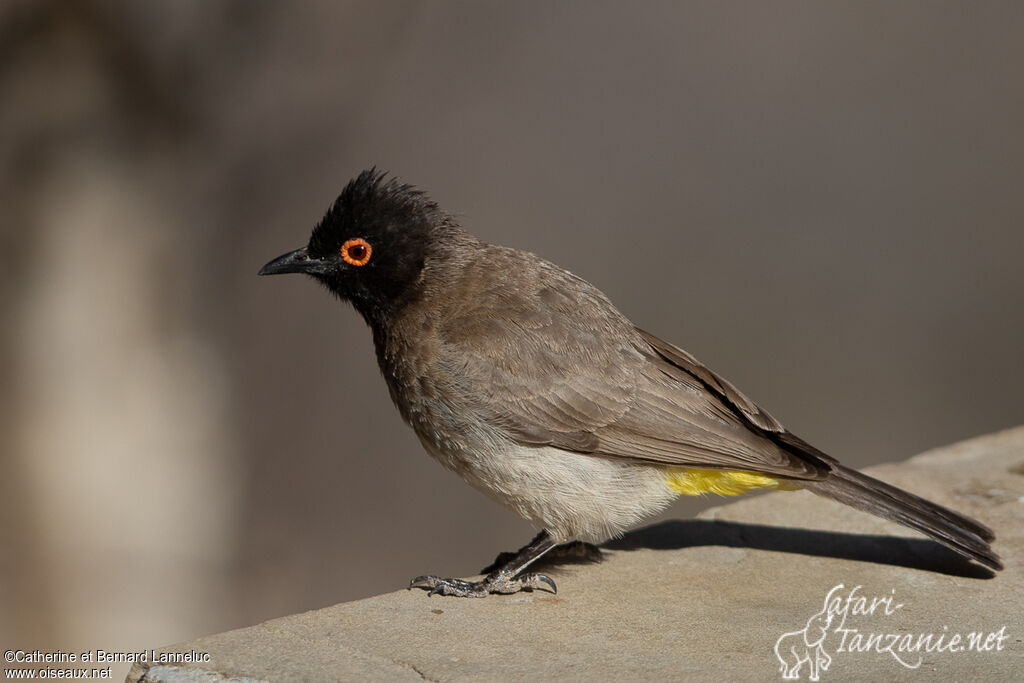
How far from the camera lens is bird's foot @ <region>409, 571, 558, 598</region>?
4309mm

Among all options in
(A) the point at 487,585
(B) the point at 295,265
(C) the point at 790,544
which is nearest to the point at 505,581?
(A) the point at 487,585

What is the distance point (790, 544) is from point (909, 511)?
1.94ft

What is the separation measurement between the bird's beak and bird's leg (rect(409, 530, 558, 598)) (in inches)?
53.5

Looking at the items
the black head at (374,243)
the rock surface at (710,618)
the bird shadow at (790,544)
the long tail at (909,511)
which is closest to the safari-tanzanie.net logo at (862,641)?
the rock surface at (710,618)

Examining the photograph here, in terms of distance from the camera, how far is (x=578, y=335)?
4566 millimetres

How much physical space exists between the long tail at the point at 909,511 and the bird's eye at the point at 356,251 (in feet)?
6.39

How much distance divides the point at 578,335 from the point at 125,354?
2.92 meters

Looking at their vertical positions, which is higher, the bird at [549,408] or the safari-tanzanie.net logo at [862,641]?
the bird at [549,408]

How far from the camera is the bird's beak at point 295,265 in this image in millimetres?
4793

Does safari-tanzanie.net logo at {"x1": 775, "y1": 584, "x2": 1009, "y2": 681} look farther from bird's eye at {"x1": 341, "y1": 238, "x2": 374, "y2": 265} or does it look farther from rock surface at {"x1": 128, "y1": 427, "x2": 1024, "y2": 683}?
bird's eye at {"x1": 341, "y1": 238, "x2": 374, "y2": 265}

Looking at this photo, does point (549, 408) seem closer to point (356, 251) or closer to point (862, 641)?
point (356, 251)

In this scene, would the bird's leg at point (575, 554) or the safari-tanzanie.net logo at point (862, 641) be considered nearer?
the safari-tanzanie.net logo at point (862, 641)

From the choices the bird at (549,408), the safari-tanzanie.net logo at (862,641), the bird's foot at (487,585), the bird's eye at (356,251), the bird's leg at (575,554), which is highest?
the bird's eye at (356,251)

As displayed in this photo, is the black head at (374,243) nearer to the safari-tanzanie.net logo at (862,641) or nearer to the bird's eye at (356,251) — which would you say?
the bird's eye at (356,251)
